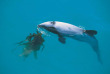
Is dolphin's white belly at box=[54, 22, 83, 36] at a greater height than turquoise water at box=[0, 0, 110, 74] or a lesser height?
lesser

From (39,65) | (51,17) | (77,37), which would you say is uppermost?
(51,17)

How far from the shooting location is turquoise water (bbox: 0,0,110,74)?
20.7ft

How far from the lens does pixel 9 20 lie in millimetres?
6992

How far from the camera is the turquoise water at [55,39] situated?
6.32 metres

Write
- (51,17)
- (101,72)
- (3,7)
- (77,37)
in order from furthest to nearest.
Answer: (3,7) < (101,72) < (51,17) < (77,37)

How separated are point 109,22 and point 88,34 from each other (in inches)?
107

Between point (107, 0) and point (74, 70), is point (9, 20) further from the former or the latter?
point (107, 0)

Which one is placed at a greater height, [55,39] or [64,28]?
[55,39]

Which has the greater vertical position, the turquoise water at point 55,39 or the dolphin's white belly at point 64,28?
the turquoise water at point 55,39

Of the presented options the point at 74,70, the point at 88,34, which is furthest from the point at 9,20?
the point at 88,34

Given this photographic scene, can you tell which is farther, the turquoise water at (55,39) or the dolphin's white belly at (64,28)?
the turquoise water at (55,39)

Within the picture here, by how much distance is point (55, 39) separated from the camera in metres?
6.06

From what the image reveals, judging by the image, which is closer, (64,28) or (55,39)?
(64,28)

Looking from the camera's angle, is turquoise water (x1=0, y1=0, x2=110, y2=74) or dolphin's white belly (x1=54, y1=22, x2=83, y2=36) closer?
dolphin's white belly (x1=54, y1=22, x2=83, y2=36)
